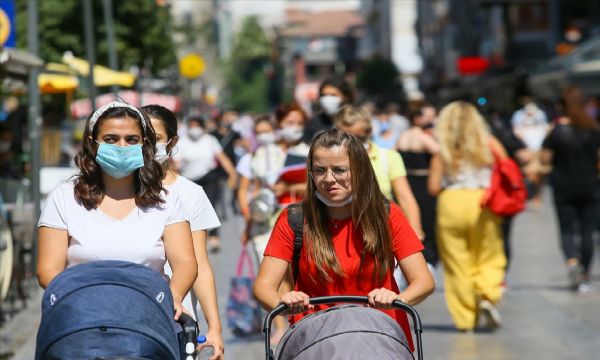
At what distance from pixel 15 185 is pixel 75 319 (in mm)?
10398

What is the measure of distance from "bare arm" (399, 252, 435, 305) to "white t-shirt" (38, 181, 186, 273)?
2.82ft

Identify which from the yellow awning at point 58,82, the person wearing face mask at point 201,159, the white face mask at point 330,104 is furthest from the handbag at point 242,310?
the yellow awning at point 58,82

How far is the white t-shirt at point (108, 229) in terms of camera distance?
5441 millimetres

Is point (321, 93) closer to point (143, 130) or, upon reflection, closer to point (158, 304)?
point (143, 130)

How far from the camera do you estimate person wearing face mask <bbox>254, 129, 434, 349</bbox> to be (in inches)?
222

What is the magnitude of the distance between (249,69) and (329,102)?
168238mm

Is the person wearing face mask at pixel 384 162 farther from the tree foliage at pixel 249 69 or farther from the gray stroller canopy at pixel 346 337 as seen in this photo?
the tree foliage at pixel 249 69

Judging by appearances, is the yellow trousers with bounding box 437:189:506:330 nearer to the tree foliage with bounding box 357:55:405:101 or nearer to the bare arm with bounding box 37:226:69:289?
the bare arm with bounding box 37:226:69:289

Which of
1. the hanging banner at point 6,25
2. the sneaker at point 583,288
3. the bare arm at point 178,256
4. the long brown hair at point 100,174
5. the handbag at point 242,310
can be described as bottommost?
the sneaker at point 583,288

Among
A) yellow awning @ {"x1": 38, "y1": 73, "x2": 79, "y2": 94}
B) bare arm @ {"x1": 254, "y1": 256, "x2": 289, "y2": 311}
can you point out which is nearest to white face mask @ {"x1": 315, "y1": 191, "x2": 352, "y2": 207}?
bare arm @ {"x1": 254, "y1": 256, "x2": 289, "y2": 311}

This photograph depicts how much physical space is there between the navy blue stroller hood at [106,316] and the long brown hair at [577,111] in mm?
9535

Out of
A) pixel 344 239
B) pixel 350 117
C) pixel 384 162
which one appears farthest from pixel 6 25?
pixel 344 239

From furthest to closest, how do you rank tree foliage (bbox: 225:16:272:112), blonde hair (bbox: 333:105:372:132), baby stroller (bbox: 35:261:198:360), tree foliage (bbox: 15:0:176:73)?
Answer: tree foliage (bbox: 225:16:272:112) → tree foliage (bbox: 15:0:176:73) → blonde hair (bbox: 333:105:372:132) → baby stroller (bbox: 35:261:198:360)

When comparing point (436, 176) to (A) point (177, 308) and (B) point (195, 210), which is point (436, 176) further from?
(A) point (177, 308)
